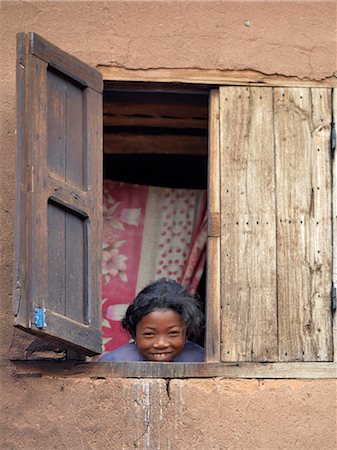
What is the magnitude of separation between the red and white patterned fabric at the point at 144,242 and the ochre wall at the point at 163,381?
157 cm

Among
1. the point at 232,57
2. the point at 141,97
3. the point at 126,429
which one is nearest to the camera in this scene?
the point at 126,429

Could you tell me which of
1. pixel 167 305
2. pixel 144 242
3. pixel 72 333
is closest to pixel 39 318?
pixel 72 333

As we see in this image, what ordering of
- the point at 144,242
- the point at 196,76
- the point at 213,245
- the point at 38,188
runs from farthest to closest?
1. the point at 144,242
2. the point at 196,76
3. the point at 213,245
4. the point at 38,188

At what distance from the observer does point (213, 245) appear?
633 centimetres

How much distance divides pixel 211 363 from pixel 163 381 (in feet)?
0.74

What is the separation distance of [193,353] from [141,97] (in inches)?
50.6

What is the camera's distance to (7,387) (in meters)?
6.14

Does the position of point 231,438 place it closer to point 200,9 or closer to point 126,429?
point 126,429

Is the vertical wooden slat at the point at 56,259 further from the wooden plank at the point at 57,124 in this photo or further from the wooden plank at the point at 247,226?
the wooden plank at the point at 247,226

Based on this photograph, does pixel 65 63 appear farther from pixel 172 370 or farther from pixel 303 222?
pixel 172 370

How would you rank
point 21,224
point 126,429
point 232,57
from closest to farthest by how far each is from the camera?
point 21,224, point 126,429, point 232,57

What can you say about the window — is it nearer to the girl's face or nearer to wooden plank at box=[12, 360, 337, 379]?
wooden plank at box=[12, 360, 337, 379]

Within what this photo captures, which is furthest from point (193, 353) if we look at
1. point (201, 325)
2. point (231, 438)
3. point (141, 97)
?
point (141, 97)

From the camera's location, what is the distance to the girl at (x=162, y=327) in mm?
6535
